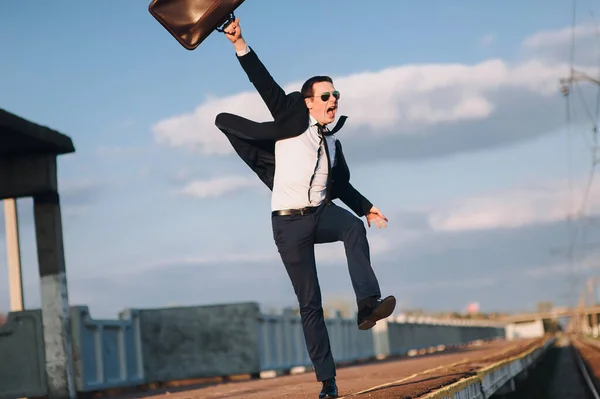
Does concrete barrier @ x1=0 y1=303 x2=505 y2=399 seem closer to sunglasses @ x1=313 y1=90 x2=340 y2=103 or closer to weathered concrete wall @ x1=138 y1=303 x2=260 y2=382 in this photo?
weathered concrete wall @ x1=138 y1=303 x2=260 y2=382

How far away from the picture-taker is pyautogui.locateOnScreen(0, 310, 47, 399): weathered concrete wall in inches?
688

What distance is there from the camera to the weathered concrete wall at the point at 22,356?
1747cm

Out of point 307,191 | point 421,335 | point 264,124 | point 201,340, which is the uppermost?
point 264,124

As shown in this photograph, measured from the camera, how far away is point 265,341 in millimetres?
25594

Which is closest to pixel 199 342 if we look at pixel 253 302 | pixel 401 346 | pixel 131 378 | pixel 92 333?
pixel 253 302

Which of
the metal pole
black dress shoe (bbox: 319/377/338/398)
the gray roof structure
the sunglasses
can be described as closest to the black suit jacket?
the sunglasses

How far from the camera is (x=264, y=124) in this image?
25.1ft

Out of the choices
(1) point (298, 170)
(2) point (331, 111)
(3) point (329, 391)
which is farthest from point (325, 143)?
(3) point (329, 391)

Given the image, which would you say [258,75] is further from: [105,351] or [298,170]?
[105,351]

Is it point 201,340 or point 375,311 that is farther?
point 201,340

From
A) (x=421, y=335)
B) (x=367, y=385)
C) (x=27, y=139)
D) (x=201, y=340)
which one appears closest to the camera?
(x=367, y=385)

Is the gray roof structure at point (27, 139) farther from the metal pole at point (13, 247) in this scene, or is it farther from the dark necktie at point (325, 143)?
the dark necktie at point (325, 143)

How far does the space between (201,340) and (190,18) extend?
686 inches

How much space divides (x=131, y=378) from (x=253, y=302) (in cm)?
507
